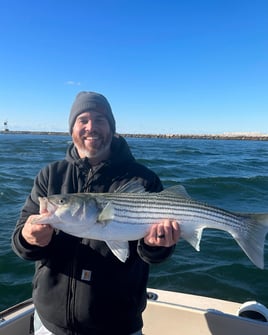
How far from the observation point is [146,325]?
5.73m

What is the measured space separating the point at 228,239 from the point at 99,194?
927 cm

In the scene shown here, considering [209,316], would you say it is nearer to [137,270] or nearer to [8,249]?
[137,270]

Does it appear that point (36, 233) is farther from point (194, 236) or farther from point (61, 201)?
point (194, 236)

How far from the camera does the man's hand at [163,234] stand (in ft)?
12.5

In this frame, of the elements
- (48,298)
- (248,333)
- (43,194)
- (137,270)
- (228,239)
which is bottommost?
(228,239)

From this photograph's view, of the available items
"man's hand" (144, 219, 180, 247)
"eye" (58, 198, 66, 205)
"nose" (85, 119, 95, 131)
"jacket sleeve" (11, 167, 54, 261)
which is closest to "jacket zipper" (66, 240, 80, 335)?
"jacket sleeve" (11, 167, 54, 261)

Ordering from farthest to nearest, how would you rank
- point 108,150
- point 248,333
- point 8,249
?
point 8,249, point 248,333, point 108,150

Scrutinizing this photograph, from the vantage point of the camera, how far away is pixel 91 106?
453cm

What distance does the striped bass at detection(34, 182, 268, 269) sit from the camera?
3.68 meters

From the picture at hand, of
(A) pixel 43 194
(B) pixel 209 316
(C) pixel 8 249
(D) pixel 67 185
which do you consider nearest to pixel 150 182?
(D) pixel 67 185

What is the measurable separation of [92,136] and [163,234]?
4.67ft

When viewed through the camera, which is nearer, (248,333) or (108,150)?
(108,150)

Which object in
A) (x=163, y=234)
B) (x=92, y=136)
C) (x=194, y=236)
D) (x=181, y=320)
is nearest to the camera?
(x=163, y=234)

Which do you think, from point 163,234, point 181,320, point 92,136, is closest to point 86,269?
point 163,234
